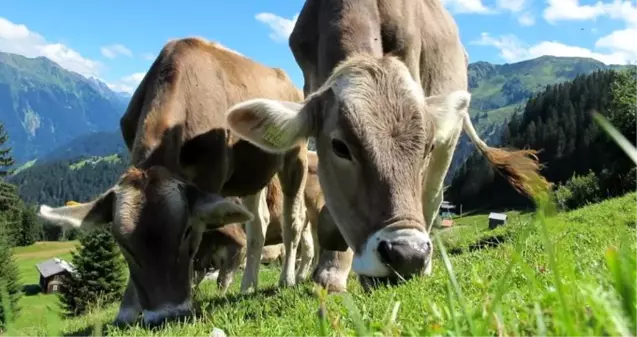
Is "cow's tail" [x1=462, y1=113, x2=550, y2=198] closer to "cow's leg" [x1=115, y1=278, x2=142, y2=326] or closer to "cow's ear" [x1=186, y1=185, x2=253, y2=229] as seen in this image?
"cow's ear" [x1=186, y1=185, x2=253, y2=229]

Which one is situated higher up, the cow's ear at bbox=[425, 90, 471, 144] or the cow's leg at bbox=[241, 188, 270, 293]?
the cow's ear at bbox=[425, 90, 471, 144]

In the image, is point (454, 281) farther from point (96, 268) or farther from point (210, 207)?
point (96, 268)

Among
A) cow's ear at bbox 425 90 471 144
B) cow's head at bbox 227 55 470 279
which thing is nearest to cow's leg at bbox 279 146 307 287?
cow's head at bbox 227 55 470 279

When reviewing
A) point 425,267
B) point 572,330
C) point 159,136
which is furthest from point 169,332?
point 572,330

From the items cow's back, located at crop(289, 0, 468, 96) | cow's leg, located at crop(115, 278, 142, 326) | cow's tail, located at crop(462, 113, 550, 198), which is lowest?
cow's leg, located at crop(115, 278, 142, 326)

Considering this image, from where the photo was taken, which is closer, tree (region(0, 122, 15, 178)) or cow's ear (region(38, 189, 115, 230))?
cow's ear (region(38, 189, 115, 230))

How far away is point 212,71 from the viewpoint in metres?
8.94

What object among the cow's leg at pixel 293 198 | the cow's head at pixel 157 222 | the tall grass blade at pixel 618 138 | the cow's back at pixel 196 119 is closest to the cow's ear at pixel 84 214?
the cow's head at pixel 157 222

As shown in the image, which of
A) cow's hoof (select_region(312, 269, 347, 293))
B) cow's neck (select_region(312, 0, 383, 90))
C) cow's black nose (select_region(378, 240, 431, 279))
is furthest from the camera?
cow's neck (select_region(312, 0, 383, 90))

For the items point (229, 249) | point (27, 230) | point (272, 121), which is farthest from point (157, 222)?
point (27, 230)

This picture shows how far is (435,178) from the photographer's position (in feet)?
23.9

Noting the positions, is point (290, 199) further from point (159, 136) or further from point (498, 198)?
point (498, 198)

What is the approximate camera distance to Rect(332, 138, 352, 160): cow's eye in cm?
567

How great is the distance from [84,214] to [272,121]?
8.21 ft
